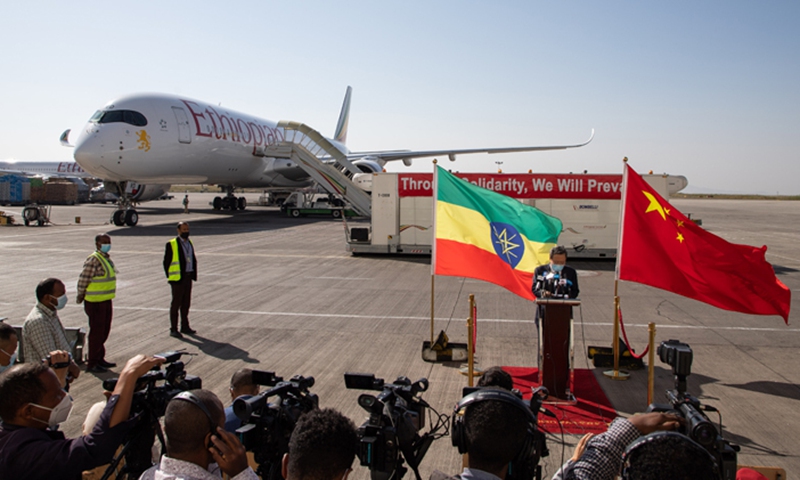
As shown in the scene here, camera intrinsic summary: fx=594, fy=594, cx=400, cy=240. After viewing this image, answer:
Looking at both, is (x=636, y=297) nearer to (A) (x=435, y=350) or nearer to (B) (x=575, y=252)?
(B) (x=575, y=252)

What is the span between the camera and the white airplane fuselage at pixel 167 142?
24.1m

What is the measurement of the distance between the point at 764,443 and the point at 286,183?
1422 inches

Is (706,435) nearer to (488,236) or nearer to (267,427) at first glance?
Answer: (267,427)

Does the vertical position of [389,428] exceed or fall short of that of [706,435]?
it falls short

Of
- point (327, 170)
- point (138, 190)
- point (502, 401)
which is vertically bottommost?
point (502, 401)

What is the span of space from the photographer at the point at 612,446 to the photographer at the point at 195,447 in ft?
4.98

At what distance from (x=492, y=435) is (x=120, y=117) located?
25568 millimetres

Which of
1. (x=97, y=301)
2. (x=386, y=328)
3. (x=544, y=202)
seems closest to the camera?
(x=97, y=301)

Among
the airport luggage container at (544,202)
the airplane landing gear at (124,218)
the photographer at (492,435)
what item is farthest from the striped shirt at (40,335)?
the airplane landing gear at (124,218)

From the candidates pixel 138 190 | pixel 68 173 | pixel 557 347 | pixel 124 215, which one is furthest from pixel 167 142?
pixel 68 173

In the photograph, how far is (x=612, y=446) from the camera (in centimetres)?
282

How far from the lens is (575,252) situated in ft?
60.5

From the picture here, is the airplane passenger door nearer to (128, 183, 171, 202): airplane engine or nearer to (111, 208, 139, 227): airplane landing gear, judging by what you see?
(111, 208, 139, 227): airplane landing gear

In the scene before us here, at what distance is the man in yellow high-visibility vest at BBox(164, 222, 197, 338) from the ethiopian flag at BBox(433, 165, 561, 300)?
14.5ft
